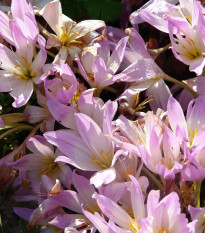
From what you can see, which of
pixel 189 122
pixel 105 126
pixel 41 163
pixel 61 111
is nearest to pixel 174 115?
pixel 189 122

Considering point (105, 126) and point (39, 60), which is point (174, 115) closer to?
point (105, 126)

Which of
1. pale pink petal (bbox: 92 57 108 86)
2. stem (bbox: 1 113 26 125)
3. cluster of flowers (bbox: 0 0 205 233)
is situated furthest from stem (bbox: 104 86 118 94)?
stem (bbox: 1 113 26 125)

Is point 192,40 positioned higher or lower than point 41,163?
higher

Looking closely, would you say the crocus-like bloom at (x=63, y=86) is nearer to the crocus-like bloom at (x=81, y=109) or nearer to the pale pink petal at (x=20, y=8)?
the crocus-like bloom at (x=81, y=109)

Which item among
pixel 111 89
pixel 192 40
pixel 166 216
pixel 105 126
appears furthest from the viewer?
pixel 111 89

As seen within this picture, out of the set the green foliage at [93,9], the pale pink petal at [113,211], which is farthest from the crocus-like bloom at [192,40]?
the pale pink petal at [113,211]

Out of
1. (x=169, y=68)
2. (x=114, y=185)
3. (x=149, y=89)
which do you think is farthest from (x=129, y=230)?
(x=169, y=68)

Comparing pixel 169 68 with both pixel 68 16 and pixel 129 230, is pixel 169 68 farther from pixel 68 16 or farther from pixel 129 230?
pixel 129 230

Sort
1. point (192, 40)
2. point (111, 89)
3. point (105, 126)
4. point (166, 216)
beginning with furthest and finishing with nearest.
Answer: point (111, 89), point (192, 40), point (105, 126), point (166, 216)
